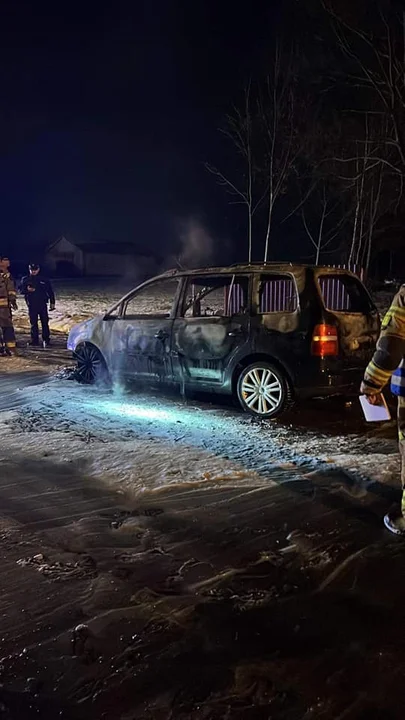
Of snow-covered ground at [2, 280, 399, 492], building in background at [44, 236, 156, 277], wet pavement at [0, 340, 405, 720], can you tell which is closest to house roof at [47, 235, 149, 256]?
building in background at [44, 236, 156, 277]

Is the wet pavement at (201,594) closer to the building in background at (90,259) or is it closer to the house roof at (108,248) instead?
the building in background at (90,259)

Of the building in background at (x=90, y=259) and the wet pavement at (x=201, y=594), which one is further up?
the building in background at (x=90, y=259)

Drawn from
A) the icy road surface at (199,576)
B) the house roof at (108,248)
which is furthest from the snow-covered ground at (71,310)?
the house roof at (108,248)

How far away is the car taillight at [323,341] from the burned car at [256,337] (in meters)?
0.01

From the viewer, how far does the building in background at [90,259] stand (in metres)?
66.6

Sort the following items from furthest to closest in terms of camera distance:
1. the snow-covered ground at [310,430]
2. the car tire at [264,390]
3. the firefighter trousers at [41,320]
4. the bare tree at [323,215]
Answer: the bare tree at [323,215]
the firefighter trousers at [41,320]
the car tire at [264,390]
the snow-covered ground at [310,430]

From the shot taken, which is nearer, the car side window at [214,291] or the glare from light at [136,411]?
the glare from light at [136,411]

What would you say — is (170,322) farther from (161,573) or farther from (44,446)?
(161,573)

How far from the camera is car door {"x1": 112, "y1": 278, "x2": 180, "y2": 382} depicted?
7551mm

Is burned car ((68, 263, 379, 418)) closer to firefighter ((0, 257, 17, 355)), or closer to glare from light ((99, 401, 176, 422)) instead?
glare from light ((99, 401, 176, 422))

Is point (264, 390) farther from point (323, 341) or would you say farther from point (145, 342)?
point (145, 342)

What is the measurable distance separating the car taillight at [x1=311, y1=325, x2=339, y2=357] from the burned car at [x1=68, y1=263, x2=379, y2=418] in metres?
0.01

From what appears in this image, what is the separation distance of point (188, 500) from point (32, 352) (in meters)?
9.07

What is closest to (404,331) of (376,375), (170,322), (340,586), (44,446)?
(376,375)
